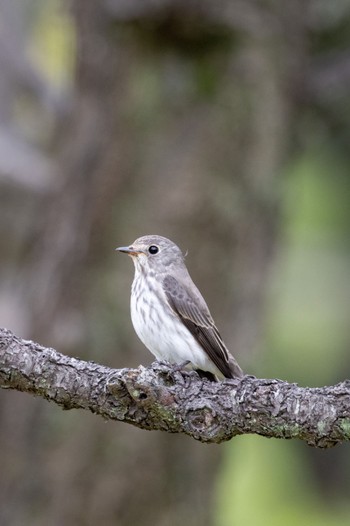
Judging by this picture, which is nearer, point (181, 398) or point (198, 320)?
point (181, 398)

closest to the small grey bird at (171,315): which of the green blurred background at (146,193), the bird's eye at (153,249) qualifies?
the bird's eye at (153,249)

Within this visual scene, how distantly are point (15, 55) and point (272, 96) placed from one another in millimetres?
2063

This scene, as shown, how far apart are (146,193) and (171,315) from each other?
2.23 m

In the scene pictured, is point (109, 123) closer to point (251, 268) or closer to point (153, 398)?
point (251, 268)

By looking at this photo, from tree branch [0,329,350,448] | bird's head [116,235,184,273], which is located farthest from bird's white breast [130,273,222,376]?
tree branch [0,329,350,448]

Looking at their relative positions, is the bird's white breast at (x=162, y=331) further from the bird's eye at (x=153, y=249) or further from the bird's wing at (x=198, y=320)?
the bird's eye at (x=153, y=249)

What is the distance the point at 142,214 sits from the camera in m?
6.87

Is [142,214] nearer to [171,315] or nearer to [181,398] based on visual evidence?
[171,315]

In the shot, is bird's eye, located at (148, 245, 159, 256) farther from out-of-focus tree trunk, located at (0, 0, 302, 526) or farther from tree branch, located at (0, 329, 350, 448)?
out-of-focus tree trunk, located at (0, 0, 302, 526)

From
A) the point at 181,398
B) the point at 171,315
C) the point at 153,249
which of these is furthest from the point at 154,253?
the point at 181,398

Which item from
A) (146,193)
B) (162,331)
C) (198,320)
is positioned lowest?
(162,331)

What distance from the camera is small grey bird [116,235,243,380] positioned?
4.61 m

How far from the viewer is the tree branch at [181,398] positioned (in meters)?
3.03

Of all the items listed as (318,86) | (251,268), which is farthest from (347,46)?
(251,268)
